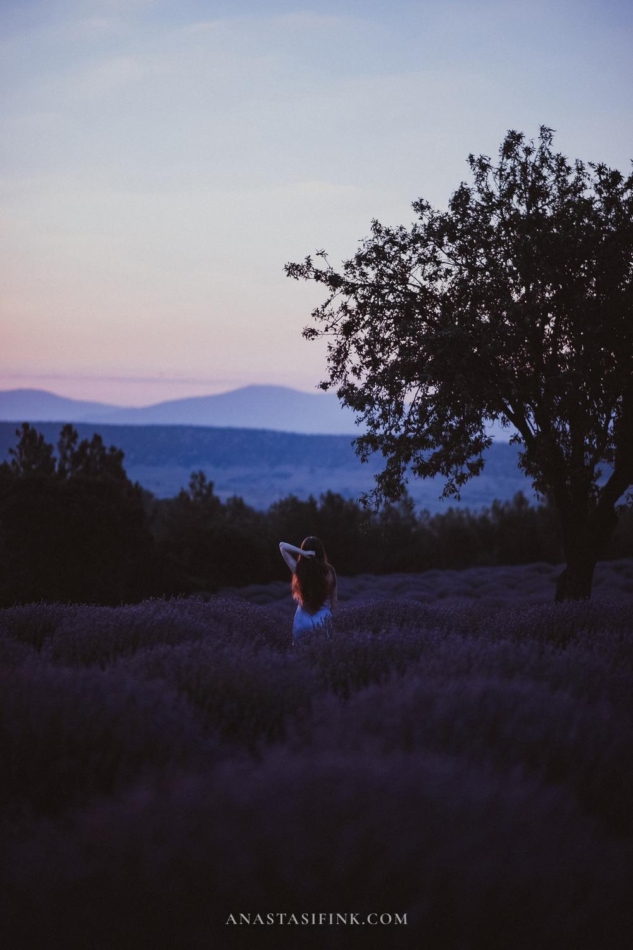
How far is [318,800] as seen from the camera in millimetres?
2754

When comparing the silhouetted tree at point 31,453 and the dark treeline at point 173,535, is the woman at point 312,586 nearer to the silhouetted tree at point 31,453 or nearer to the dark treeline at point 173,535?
the dark treeline at point 173,535

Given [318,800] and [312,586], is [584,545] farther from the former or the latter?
[318,800]

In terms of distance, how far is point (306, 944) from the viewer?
243 centimetres

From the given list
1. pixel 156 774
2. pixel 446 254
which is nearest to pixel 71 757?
pixel 156 774

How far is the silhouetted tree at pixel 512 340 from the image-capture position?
10.1 meters

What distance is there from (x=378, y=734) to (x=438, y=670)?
1311 millimetres

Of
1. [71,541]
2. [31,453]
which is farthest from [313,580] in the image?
[31,453]

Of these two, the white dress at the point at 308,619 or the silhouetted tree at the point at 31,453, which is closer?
the white dress at the point at 308,619

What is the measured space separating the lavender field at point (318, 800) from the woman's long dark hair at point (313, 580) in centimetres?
271

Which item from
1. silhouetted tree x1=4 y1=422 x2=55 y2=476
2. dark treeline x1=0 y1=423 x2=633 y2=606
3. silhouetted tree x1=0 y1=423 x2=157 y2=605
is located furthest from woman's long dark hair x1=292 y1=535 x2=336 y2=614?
silhouetted tree x1=4 y1=422 x2=55 y2=476

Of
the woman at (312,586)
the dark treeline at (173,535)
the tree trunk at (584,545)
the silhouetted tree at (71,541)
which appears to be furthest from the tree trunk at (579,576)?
the silhouetted tree at (71,541)

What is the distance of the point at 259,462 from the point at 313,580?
489 ft

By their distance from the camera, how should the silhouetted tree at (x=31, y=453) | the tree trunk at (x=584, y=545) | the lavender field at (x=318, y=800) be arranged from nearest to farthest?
the lavender field at (x=318, y=800) → the tree trunk at (x=584, y=545) → the silhouetted tree at (x=31, y=453)

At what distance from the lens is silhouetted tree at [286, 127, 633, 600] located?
397 inches
